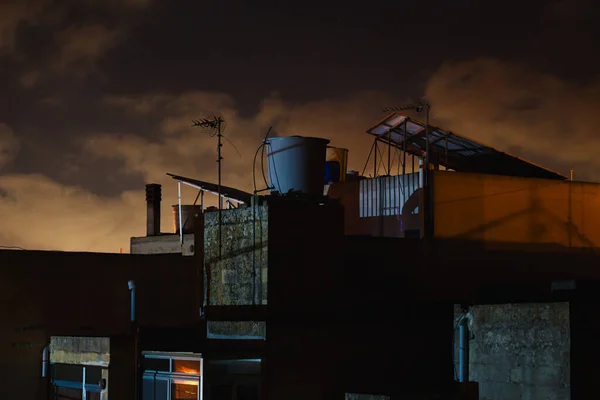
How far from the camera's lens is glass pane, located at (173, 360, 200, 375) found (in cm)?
1762

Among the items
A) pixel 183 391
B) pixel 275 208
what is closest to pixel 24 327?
pixel 183 391

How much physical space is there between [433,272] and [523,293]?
251 inches

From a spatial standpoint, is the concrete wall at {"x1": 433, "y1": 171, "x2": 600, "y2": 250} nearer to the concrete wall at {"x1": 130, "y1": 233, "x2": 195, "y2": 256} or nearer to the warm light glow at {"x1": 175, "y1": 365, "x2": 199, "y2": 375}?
the warm light glow at {"x1": 175, "y1": 365, "x2": 199, "y2": 375}

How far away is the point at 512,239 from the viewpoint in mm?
26359

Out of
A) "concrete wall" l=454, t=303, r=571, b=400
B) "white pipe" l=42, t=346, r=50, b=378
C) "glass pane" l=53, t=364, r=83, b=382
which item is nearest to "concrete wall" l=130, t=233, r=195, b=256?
"white pipe" l=42, t=346, r=50, b=378

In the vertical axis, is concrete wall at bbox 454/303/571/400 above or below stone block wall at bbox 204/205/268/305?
below

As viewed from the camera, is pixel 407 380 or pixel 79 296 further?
pixel 79 296

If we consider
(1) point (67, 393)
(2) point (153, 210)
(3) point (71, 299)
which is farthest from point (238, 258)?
(2) point (153, 210)

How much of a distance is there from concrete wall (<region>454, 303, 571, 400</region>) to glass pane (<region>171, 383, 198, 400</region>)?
20.3 feet

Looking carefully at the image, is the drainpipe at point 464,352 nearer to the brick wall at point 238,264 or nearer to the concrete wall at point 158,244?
the brick wall at point 238,264

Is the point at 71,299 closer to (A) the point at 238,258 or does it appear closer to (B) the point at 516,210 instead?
(A) the point at 238,258

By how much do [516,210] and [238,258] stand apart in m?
11.7

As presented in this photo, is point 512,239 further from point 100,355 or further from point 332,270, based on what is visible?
point 100,355

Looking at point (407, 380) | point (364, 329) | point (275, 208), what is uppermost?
point (275, 208)
